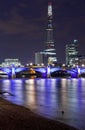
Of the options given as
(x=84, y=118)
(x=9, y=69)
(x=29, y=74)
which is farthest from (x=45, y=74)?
(x=84, y=118)

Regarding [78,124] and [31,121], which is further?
[78,124]

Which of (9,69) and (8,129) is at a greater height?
(9,69)

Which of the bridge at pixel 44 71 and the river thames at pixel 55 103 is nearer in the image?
the river thames at pixel 55 103

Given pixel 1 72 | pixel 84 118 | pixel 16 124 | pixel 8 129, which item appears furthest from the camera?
pixel 1 72

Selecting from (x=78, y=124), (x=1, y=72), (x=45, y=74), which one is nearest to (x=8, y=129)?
(x=78, y=124)

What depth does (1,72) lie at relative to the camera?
180 metres

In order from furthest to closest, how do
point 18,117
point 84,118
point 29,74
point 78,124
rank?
point 29,74 → point 84,118 → point 78,124 → point 18,117

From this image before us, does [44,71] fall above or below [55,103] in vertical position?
above

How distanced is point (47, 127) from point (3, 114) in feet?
13.2

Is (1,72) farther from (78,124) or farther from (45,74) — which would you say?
(78,124)

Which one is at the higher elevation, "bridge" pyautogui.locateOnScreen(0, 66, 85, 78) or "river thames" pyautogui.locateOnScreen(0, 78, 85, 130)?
"bridge" pyautogui.locateOnScreen(0, 66, 85, 78)

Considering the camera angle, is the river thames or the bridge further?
the bridge

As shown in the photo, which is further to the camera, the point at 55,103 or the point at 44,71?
the point at 44,71

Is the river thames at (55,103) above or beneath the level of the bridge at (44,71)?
beneath
